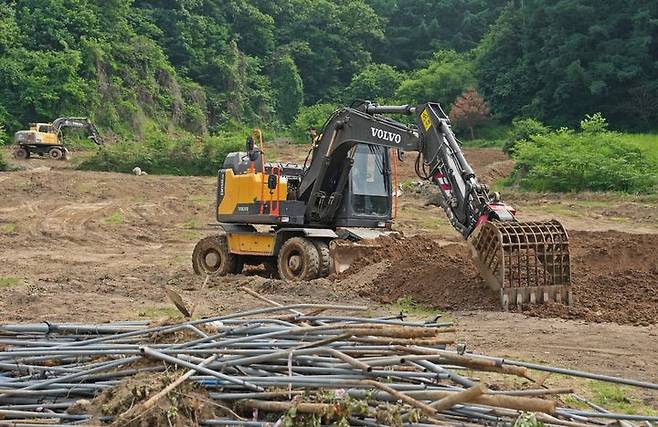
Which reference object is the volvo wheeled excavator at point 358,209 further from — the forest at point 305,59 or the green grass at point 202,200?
the forest at point 305,59

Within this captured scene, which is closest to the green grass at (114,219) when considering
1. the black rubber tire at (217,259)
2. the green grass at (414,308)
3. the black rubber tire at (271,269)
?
the black rubber tire at (217,259)

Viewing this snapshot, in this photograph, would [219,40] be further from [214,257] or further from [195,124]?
[214,257]

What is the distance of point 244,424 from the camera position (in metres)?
5.22

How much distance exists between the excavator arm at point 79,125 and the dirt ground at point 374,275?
38.6ft

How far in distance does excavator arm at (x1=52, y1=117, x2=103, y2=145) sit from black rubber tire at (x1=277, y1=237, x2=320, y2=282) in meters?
27.0

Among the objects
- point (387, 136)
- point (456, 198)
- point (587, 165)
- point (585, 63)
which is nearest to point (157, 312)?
point (387, 136)

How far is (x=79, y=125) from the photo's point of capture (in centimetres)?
4059

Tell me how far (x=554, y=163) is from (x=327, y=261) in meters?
17.0

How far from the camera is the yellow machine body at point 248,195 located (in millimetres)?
14000

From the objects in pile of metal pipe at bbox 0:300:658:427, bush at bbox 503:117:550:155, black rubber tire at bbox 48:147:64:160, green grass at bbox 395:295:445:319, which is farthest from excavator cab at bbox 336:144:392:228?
black rubber tire at bbox 48:147:64:160

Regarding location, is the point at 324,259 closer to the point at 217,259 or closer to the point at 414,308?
the point at 414,308

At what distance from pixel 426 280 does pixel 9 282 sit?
699 centimetres

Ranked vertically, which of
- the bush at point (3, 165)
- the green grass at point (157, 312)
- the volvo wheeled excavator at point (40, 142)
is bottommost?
the green grass at point (157, 312)

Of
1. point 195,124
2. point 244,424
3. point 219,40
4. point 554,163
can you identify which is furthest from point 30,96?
point 244,424
